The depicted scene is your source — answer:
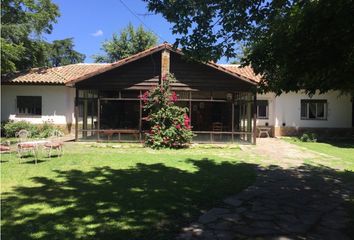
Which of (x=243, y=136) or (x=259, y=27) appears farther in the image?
(x=243, y=136)

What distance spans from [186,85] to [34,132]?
961 cm

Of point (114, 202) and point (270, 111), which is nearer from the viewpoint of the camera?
point (114, 202)

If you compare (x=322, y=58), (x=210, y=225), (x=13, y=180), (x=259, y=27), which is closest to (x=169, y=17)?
(x=259, y=27)

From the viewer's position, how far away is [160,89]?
731 inches

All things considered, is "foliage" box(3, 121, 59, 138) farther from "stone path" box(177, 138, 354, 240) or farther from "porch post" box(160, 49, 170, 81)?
"stone path" box(177, 138, 354, 240)

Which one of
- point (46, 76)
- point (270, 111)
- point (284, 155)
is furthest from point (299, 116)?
point (46, 76)

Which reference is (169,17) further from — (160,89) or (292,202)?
(160,89)

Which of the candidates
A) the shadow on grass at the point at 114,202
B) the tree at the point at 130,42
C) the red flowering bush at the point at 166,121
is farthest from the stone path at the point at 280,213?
the tree at the point at 130,42

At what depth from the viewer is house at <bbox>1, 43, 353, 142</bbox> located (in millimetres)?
19859

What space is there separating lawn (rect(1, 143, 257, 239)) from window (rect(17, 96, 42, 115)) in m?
11.6

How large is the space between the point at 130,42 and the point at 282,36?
39.8 m

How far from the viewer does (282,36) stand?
22.1 feet

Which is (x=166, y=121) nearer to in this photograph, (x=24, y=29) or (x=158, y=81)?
(x=158, y=81)

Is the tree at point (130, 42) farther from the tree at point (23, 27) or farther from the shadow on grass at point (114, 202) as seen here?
the shadow on grass at point (114, 202)
